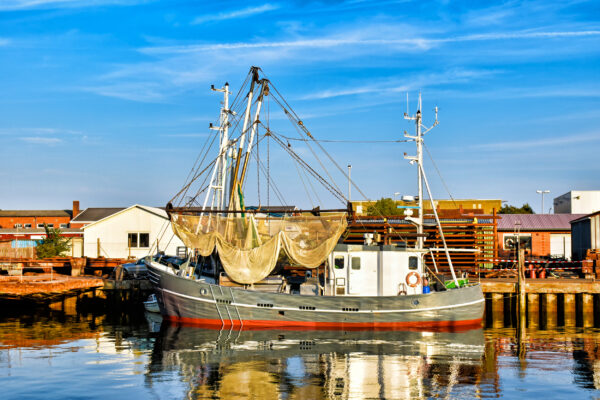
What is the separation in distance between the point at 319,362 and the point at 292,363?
0.97m

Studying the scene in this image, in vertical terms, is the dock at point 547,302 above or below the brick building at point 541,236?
below

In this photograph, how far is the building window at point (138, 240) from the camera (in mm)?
53531

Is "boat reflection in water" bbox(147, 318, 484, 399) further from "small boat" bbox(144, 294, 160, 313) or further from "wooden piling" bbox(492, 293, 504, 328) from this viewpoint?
"small boat" bbox(144, 294, 160, 313)

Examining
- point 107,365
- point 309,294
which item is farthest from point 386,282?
point 107,365

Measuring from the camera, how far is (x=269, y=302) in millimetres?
30250

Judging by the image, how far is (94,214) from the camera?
6819 cm

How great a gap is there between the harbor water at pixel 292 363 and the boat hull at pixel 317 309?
68 cm

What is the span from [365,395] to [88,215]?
54.8 m

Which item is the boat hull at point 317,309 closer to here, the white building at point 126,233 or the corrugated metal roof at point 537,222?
the white building at point 126,233

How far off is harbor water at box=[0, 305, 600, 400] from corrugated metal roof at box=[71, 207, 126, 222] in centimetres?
3500

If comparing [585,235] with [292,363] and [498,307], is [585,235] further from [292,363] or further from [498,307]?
[292,363]

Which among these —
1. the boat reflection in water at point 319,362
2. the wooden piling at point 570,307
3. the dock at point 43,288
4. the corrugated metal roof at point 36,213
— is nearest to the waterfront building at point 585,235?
the wooden piling at point 570,307

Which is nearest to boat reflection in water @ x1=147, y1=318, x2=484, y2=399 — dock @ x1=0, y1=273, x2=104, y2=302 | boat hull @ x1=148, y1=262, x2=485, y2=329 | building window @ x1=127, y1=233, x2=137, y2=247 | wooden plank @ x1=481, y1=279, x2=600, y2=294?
boat hull @ x1=148, y1=262, x2=485, y2=329

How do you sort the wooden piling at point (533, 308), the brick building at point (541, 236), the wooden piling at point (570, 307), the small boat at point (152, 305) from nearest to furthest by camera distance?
the wooden piling at point (570, 307) < the wooden piling at point (533, 308) < the small boat at point (152, 305) < the brick building at point (541, 236)
